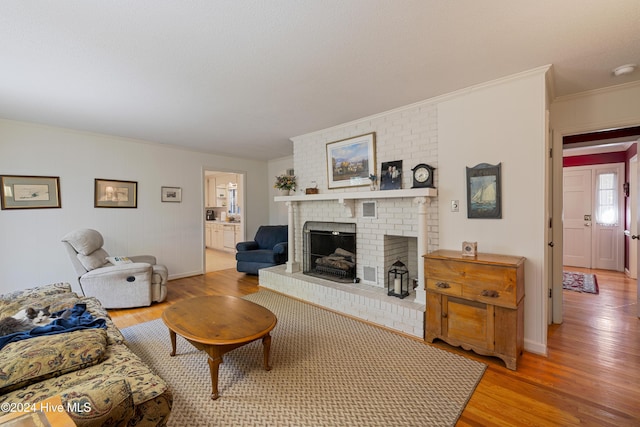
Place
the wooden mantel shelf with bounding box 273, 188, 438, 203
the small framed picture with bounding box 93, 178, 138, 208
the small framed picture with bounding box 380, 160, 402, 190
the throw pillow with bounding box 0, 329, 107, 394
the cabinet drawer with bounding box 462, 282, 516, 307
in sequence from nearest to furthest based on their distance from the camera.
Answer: the throw pillow with bounding box 0, 329, 107, 394 < the cabinet drawer with bounding box 462, 282, 516, 307 < the wooden mantel shelf with bounding box 273, 188, 438, 203 < the small framed picture with bounding box 380, 160, 402, 190 < the small framed picture with bounding box 93, 178, 138, 208

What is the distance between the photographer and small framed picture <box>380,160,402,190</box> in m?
3.30

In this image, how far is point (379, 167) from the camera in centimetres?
351

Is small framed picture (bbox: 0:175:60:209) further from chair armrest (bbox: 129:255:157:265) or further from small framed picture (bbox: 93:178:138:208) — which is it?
chair armrest (bbox: 129:255:157:265)

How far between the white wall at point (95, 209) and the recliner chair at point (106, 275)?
0.58 meters

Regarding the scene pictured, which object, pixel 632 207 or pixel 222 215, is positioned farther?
pixel 222 215

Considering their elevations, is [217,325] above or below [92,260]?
below

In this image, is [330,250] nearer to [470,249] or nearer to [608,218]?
[470,249]

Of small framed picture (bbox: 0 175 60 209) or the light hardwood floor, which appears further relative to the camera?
small framed picture (bbox: 0 175 60 209)

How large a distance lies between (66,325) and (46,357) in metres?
0.57

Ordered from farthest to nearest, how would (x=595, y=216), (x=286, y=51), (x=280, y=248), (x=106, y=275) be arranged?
(x=595, y=216) < (x=280, y=248) < (x=106, y=275) < (x=286, y=51)

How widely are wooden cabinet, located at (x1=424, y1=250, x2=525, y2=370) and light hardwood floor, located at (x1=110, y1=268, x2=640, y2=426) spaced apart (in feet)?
0.45

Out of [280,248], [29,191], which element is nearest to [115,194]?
[29,191]

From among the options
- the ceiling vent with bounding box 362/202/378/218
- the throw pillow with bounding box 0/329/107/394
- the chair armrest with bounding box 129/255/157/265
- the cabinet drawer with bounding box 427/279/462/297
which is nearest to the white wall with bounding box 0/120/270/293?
the chair armrest with bounding box 129/255/157/265

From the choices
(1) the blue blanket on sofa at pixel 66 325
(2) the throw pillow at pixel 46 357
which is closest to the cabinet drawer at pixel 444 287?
(2) the throw pillow at pixel 46 357
